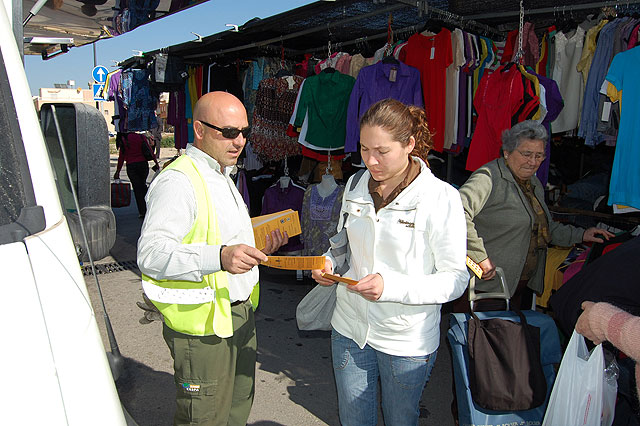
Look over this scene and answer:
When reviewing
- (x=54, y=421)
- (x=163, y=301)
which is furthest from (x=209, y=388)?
(x=54, y=421)

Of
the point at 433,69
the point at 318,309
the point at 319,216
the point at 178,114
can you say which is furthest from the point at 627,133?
the point at 178,114

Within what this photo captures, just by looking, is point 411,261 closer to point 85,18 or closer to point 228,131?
point 228,131

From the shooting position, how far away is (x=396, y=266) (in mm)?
2068

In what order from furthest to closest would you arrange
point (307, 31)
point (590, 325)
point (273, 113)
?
point (273, 113)
point (307, 31)
point (590, 325)

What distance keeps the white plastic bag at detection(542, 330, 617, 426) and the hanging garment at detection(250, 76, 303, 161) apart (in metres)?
4.90

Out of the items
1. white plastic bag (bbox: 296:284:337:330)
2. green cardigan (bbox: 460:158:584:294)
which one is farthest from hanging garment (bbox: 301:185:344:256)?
white plastic bag (bbox: 296:284:337:330)

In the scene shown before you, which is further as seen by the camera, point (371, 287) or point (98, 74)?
point (98, 74)

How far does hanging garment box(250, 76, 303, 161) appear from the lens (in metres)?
6.32

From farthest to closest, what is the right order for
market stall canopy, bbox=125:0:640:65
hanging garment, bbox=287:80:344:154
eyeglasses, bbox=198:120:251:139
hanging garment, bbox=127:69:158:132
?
hanging garment, bbox=127:69:158:132 → hanging garment, bbox=287:80:344:154 → market stall canopy, bbox=125:0:640:65 → eyeglasses, bbox=198:120:251:139

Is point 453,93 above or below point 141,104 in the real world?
above

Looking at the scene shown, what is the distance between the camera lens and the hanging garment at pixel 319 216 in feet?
18.5

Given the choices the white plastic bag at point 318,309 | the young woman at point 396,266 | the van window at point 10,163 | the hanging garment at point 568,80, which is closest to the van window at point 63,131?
the van window at point 10,163

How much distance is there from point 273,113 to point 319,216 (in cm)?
165

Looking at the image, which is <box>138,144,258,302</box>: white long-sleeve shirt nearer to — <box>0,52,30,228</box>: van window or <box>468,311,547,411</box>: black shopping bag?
<box>0,52,30,228</box>: van window
